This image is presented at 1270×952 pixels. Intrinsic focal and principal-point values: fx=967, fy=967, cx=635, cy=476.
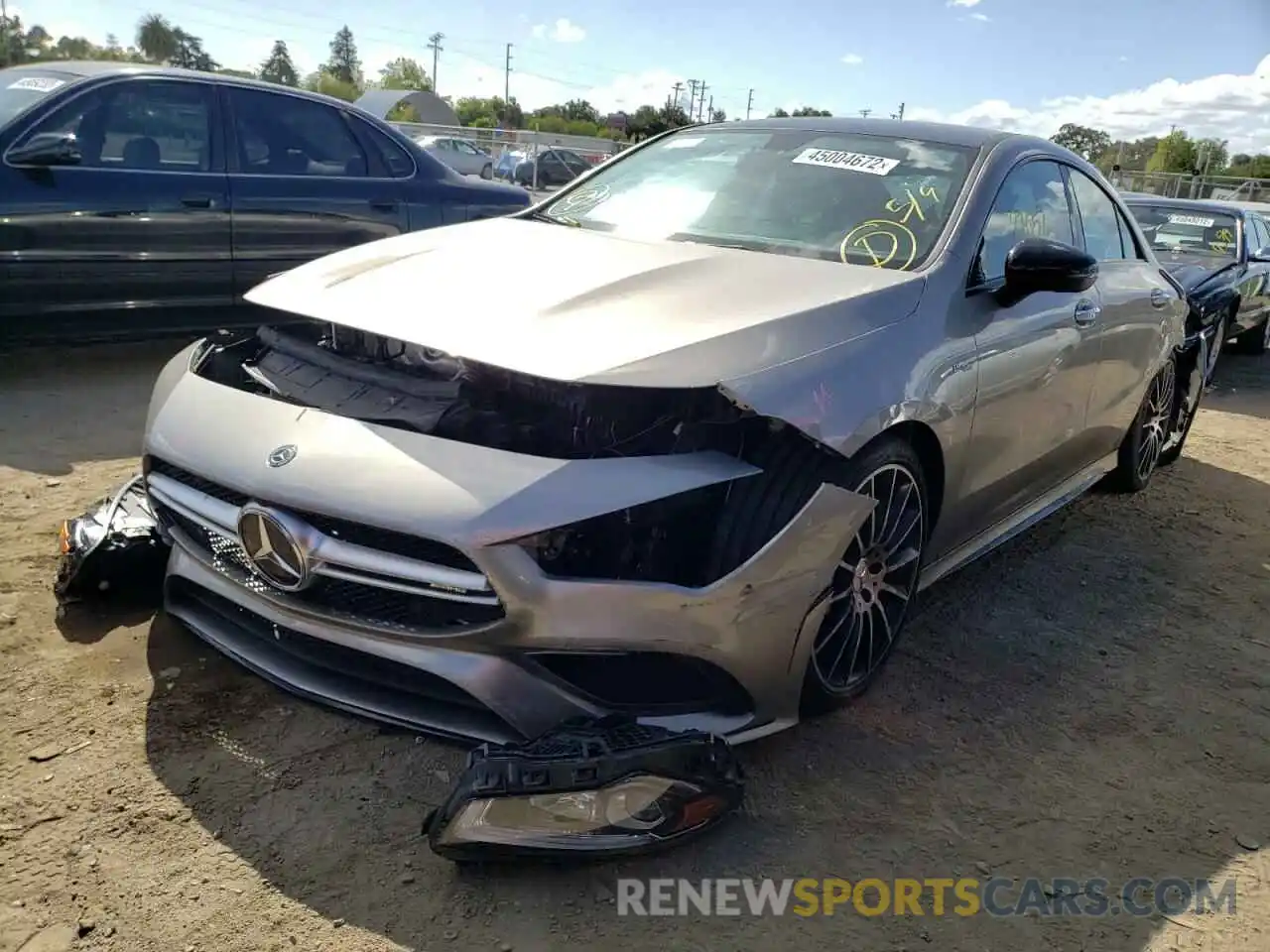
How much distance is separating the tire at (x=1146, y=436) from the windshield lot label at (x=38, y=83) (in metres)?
5.54

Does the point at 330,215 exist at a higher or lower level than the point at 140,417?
higher

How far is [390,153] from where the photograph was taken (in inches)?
241

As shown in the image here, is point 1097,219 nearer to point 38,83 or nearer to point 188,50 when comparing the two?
point 38,83

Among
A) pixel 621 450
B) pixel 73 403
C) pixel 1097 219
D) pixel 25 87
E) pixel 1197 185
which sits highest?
pixel 1197 185

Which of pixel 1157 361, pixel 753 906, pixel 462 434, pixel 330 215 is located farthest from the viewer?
pixel 330 215

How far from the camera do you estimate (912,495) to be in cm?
269

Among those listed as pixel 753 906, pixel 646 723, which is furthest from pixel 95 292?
pixel 753 906

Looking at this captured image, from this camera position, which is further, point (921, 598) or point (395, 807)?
point (921, 598)

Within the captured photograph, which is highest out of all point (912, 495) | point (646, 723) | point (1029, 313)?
point (1029, 313)

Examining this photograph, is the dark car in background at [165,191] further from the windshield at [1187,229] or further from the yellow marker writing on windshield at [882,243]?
the windshield at [1187,229]

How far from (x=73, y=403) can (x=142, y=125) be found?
1.52m

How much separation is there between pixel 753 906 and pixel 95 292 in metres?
4.64

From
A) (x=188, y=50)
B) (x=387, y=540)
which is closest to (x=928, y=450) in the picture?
(x=387, y=540)

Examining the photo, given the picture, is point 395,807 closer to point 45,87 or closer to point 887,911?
point 887,911
